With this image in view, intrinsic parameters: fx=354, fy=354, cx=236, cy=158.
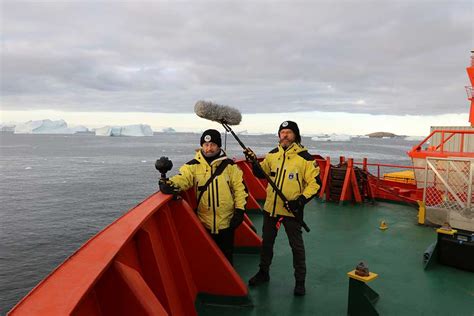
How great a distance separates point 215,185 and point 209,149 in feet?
1.24

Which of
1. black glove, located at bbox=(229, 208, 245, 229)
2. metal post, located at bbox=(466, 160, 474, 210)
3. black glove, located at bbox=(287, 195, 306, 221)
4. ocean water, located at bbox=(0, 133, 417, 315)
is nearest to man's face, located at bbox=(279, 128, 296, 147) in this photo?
black glove, located at bbox=(287, 195, 306, 221)

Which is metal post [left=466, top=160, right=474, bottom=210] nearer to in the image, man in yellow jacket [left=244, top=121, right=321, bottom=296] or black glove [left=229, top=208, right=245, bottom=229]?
man in yellow jacket [left=244, top=121, right=321, bottom=296]

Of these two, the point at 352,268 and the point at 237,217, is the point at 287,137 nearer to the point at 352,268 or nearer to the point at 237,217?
the point at 237,217

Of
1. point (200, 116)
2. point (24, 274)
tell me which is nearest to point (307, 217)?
point (200, 116)

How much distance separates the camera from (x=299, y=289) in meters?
4.02

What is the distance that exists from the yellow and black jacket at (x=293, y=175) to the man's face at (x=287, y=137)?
48mm

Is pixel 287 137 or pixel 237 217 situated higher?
pixel 287 137

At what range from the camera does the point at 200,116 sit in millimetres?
3947

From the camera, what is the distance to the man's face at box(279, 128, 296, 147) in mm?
3959

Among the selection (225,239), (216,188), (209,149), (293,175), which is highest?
(209,149)

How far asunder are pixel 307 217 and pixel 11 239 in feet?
57.5

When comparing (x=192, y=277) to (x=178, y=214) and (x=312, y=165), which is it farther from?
(x=312, y=165)

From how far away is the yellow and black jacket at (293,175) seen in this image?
3.88m

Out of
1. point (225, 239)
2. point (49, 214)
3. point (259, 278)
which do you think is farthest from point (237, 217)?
point (49, 214)
